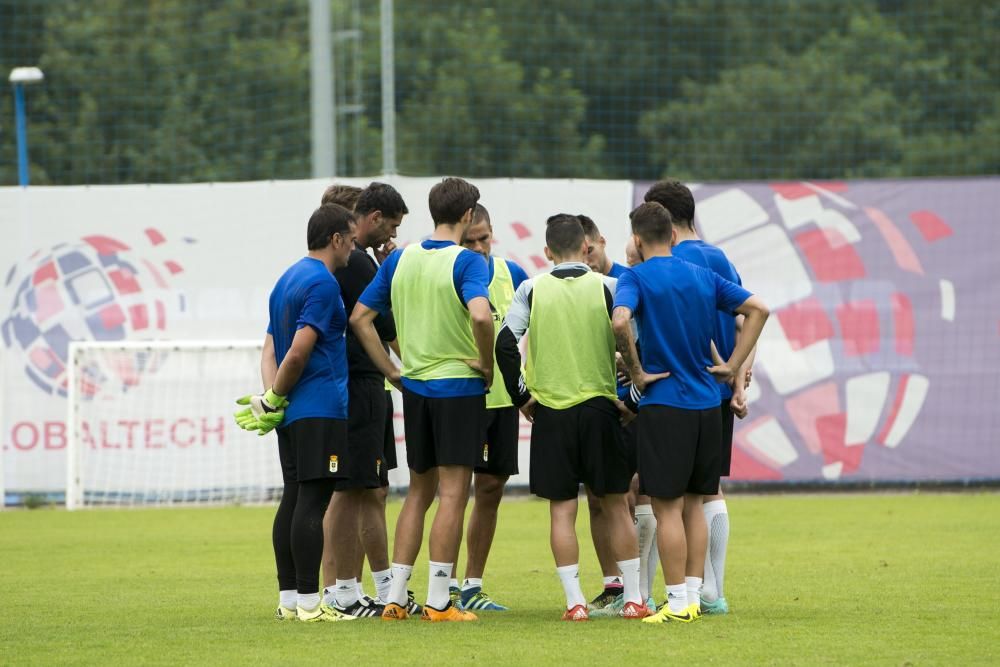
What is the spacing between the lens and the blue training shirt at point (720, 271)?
7730mm

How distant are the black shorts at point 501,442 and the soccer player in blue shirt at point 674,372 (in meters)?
0.90

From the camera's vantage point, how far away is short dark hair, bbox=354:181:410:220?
7941mm

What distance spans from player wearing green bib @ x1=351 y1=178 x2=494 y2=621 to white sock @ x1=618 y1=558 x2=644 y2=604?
30.1 inches

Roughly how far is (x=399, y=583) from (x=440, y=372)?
1054 millimetres

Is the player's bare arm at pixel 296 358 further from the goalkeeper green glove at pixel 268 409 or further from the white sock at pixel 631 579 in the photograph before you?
the white sock at pixel 631 579

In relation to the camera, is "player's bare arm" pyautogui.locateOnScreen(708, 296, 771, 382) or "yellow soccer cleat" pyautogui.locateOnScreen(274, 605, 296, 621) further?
"yellow soccer cleat" pyautogui.locateOnScreen(274, 605, 296, 621)

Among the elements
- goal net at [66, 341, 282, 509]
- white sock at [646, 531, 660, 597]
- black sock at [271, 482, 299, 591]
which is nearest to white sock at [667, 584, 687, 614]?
white sock at [646, 531, 660, 597]

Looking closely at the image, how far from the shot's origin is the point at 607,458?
7.51 meters

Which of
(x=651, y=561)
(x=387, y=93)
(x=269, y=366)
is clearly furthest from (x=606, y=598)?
(x=387, y=93)

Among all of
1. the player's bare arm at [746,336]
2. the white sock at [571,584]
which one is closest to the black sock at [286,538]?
the white sock at [571,584]

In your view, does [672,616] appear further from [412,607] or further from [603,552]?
[412,607]

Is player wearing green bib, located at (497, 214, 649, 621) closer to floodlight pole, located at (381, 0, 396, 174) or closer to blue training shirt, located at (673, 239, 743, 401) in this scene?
blue training shirt, located at (673, 239, 743, 401)

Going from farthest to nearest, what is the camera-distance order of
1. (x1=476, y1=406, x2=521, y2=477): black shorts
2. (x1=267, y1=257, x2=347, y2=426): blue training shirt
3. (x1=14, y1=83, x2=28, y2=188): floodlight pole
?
1. (x1=14, y1=83, x2=28, y2=188): floodlight pole
2. (x1=476, y1=406, x2=521, y2=477): black shorts
3. (x1=267, y1=257, x2=347, y2=426): blue training shirt

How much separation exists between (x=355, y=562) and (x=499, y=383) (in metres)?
1.18
